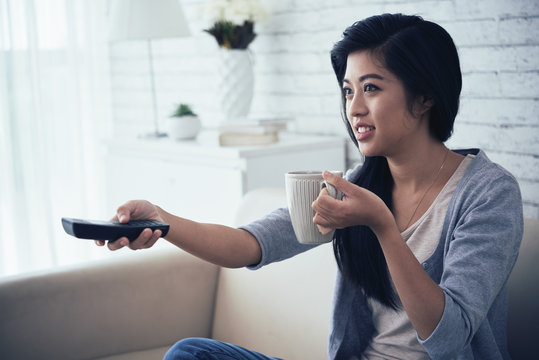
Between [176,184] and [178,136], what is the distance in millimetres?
208

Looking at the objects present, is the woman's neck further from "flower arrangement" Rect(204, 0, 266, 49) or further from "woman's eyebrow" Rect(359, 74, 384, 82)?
"flower arrangement" Rect(204, 0, 266, 49)

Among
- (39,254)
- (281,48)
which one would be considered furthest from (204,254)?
(39,254)

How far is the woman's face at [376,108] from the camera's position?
109cm

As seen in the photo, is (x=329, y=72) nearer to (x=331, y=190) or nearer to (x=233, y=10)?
(x=233, y=10)

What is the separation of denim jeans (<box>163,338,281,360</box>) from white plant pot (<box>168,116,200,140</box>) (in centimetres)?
137

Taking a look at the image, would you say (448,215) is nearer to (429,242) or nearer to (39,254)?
(429,242)

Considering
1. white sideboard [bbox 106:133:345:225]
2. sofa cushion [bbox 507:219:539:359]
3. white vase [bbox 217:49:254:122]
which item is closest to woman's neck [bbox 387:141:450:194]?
sofa cushion [bbox 507:219:539:359]

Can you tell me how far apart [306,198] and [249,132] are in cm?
120

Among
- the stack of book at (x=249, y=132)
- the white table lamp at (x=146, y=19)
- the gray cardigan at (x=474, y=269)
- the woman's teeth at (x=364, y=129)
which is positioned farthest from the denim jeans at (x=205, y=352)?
the white table lamp at (x=146, y=19)

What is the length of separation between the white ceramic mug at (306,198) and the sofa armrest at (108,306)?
0.78 metres

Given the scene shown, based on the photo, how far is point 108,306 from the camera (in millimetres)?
1609

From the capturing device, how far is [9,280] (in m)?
1.49

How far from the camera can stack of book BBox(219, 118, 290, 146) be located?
6.97 ft

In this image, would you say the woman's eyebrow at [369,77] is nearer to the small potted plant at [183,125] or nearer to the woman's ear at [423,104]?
the woman's ear at [423,104]
